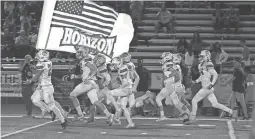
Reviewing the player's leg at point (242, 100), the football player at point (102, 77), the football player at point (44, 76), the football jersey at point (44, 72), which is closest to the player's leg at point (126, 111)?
the football player at point (102, 77)

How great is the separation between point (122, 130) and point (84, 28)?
10688mm

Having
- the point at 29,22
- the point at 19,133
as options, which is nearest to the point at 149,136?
the point at 19,133

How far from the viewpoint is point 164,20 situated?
89.2 feet

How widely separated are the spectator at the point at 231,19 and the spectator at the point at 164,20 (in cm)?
236

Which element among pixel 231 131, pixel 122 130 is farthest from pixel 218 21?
pixel 122 130

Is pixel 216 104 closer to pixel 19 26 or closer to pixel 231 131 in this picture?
pixel 231 131

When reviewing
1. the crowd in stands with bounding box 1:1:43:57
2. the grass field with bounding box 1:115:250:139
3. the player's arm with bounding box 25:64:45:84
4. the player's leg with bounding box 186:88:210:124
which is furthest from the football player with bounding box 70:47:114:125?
the crowd in stands with bounding box 1:1:43:57

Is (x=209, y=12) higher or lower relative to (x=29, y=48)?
higher

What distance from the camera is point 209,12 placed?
29.5m

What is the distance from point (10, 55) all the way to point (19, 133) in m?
12.7

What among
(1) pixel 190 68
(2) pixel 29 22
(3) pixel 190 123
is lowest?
(3) pixel 190 123

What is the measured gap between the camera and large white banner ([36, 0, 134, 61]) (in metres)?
23.3

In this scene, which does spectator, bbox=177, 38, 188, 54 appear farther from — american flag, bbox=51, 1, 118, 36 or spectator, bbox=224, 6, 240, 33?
spectator, bbox=224, 6, 240, 33

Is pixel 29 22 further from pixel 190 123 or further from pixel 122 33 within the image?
pixel 190 123
